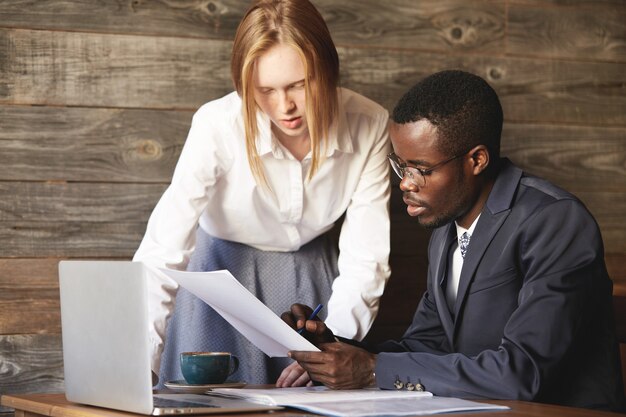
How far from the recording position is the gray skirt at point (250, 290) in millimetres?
2254

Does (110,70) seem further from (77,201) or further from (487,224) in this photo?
(487,224)

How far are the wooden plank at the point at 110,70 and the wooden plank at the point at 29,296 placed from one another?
16.6 inches

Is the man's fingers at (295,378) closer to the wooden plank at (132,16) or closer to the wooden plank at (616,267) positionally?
the wooden plank at (132,16)

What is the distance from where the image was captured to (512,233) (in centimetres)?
164

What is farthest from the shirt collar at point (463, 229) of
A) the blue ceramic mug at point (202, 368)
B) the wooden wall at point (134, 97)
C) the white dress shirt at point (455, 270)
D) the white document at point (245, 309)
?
the wooden wall at point (134, 97)

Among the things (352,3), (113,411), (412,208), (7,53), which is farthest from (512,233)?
(7,53)

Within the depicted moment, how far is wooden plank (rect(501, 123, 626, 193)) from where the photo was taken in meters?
2.80

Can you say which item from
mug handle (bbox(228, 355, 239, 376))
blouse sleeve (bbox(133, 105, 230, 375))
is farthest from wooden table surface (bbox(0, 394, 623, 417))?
blouse sleeve (bbox(133, 105, 230, 375))

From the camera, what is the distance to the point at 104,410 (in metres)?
1.32

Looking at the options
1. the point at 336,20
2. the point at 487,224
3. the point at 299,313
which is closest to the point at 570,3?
the point at 336,20

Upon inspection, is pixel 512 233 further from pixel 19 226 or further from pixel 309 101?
pixel 19 226

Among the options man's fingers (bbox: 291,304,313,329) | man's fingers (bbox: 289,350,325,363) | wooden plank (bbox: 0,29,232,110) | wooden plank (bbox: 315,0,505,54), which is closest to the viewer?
man's fingers (bbox: 289,350,325,363)

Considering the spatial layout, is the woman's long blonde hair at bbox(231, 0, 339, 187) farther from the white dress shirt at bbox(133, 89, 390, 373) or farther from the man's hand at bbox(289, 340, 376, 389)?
the man's hand at bbox(289, 340, 376, 389)

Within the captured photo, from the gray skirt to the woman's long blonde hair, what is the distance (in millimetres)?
294
